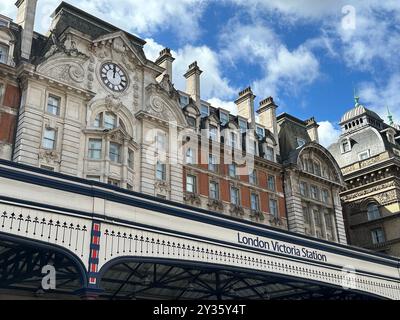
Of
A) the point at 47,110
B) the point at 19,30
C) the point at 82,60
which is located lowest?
the point at 47,110

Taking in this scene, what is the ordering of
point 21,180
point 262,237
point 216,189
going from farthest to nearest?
point 216,189 → point 262,237 → point 21,180

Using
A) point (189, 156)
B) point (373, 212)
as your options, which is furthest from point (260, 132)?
point (373, 212)

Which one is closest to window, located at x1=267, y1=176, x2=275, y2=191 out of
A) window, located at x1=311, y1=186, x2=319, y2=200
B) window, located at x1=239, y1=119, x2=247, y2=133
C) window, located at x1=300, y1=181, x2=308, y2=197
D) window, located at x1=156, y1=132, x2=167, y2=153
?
window, located at x1=300, y1=181, x2=308, y2=197

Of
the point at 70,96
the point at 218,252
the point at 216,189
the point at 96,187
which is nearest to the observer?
the point at 96,187

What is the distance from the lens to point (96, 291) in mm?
16516

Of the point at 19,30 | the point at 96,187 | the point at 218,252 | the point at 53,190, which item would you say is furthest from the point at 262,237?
the point at 19,30

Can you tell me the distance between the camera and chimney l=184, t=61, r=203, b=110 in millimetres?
45688

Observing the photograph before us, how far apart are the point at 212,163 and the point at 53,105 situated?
1530 centimetres

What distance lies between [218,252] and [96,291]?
22.0 feet

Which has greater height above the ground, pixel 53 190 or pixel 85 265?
pixel 53 190

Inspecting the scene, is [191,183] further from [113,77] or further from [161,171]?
[113,77]

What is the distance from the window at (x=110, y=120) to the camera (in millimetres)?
35125

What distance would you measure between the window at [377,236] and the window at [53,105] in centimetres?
3677

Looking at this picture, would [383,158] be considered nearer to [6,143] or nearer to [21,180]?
[6,143]
